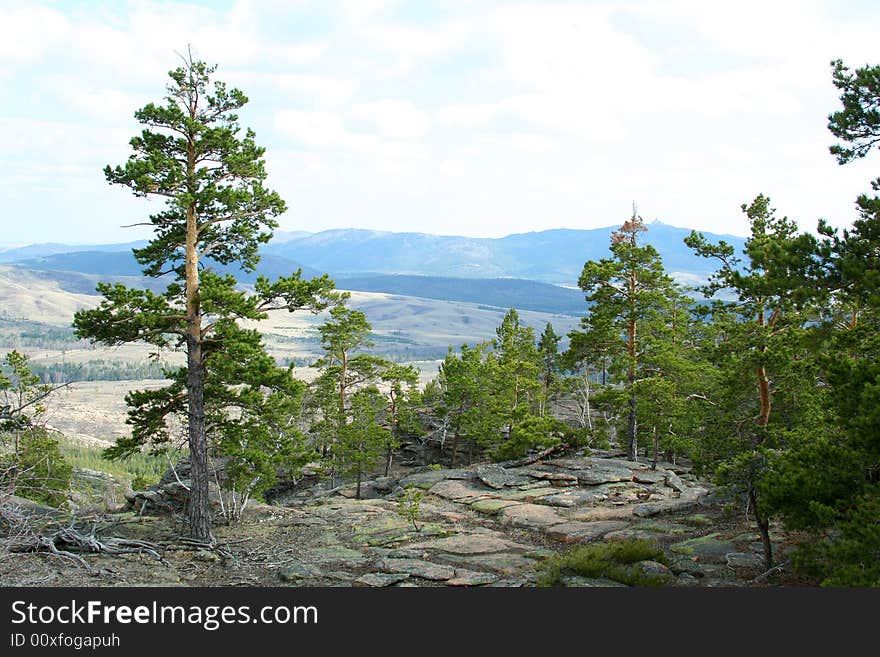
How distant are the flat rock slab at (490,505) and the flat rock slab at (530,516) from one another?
1.31 feet

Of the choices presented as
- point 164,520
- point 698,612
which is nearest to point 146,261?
point 164,520

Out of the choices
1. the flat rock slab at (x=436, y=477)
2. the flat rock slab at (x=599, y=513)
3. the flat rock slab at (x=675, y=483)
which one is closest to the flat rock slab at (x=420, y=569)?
the flat rock slab at (x=599, y=513)

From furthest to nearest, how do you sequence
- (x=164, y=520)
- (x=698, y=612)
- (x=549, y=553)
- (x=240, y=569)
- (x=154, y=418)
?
(x=164, y=520) → (x=154, y=418) → (x=549, y=553) → (x=240, y=569) → (x=698, y=612)

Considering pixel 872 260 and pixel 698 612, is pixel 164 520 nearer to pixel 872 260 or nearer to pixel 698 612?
pixel 698 612

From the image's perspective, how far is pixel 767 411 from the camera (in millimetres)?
19109

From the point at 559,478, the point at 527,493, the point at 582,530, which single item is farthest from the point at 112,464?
the point at 582,530

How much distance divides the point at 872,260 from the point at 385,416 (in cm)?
3393

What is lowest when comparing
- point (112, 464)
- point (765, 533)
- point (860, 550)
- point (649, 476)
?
point (112, 464)

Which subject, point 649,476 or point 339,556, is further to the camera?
point 649,476

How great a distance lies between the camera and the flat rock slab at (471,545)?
15.5 meters

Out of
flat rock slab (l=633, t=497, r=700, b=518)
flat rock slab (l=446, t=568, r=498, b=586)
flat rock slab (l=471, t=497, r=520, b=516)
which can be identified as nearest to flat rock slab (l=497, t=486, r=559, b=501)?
flat rock slab (l=471, t=497, r=520, b=516)

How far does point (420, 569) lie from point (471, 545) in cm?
286

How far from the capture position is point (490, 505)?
74.2ft

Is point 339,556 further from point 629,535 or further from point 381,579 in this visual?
point 629,535
